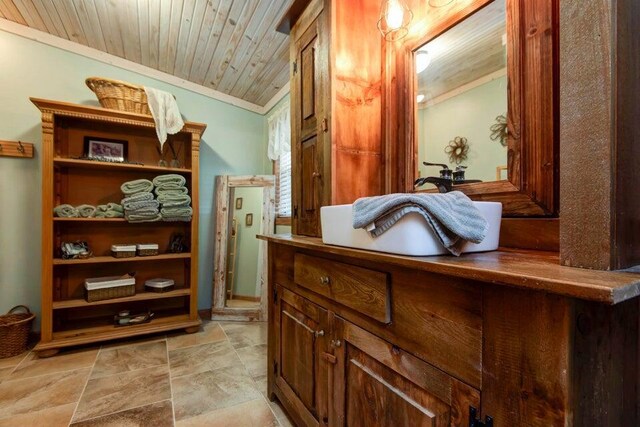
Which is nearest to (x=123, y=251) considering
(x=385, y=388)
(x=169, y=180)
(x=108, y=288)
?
(x=108, y=288)

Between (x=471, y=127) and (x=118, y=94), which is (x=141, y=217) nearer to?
(x=118, y=94)

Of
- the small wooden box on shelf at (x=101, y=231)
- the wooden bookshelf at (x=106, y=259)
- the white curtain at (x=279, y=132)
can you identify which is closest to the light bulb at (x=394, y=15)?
the white curtain at (x=279, y=132)

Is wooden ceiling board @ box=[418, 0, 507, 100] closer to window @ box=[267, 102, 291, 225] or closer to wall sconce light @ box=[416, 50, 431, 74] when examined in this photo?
wall sconce light @ box=[416, 50, 431, 74]

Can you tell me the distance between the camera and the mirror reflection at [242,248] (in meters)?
2.99

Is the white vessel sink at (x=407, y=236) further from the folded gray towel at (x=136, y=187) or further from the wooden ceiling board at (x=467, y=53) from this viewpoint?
the folded gray towel at (x=136, y=187)

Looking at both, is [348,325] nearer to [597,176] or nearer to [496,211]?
[496,211]

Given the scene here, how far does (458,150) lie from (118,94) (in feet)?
8.23

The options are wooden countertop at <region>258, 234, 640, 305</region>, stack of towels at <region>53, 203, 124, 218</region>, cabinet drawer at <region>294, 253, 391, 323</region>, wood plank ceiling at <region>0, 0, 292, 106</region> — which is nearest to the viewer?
wooden countertop at <region>258, 234, 640, 305</region>

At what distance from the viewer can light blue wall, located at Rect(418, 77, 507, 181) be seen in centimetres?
100

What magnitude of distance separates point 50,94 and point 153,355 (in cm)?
228

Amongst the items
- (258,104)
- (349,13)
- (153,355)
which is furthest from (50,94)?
(349,13)

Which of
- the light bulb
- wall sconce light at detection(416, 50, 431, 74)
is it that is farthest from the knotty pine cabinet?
the light bulb

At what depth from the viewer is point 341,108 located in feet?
4.51

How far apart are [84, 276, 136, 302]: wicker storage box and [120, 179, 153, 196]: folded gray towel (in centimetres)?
71
